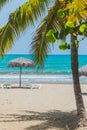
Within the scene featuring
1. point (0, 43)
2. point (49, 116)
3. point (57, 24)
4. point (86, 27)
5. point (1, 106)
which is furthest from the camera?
point (1, 106)

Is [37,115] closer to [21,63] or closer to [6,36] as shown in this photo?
[6,36]

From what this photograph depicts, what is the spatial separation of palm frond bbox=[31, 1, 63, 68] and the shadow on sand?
1575mm

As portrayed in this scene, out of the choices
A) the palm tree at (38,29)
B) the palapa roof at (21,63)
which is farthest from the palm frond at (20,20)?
the palapa roof at (21,63)

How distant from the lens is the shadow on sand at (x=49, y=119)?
388 inches

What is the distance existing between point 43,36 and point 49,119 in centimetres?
261

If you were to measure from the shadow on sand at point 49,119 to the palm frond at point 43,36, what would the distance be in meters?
1.58

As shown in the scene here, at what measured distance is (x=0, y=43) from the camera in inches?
401

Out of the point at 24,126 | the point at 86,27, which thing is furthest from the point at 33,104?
the point at 86,27

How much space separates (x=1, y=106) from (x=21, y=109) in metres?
1.08

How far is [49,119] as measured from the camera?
10.9 m

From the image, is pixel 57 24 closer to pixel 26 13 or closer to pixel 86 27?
pixel 26 13

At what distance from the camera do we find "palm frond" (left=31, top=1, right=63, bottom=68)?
30.8ft

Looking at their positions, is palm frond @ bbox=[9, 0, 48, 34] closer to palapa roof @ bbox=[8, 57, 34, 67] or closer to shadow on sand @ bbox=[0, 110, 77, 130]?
shadow on sand @ bbox=[0, 110, 77, 130]

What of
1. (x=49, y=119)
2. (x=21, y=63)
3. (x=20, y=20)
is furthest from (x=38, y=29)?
(x=21, y=63)
